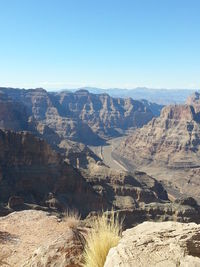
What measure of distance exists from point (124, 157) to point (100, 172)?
3315 inches

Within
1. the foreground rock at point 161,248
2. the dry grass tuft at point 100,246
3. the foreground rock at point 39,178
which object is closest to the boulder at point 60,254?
the dry grass tuft at point 100,246

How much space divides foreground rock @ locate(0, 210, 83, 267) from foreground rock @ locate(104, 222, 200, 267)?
6.62ft

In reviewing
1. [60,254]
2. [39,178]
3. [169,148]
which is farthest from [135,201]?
[169,148]

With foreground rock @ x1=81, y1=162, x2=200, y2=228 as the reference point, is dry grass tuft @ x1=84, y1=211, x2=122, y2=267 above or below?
above

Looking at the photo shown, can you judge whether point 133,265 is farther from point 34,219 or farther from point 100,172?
point 100,172

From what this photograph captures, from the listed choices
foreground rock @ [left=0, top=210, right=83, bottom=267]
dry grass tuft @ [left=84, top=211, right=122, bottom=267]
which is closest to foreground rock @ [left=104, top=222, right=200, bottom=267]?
dry grass tuft @ [left=84, top=211, right=122, bottom=267]

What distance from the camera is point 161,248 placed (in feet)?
21.3

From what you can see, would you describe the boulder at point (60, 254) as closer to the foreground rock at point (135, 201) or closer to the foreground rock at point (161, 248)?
the foreground rock at point (161, 248)

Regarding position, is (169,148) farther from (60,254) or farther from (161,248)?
(161,248)

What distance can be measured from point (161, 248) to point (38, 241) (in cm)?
624

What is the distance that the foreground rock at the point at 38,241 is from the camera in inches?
344

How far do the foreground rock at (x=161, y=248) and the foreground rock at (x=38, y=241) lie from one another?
2.02m

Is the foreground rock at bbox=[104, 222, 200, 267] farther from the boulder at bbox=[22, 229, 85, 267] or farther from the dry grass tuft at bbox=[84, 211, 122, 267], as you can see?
the boulder at bbox=[22, 229, 85, 267]

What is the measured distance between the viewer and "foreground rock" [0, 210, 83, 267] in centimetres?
873
